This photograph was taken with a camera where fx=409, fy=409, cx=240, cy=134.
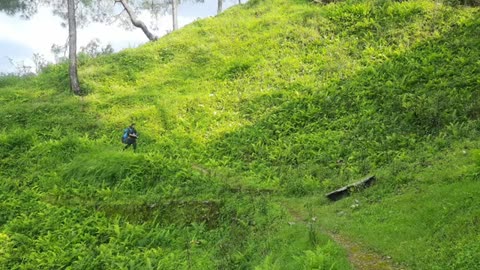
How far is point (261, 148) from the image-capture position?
51.2 ft

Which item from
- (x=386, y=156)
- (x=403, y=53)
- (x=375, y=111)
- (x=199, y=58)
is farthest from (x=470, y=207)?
(x=199, y=58)

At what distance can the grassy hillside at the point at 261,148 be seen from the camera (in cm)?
934

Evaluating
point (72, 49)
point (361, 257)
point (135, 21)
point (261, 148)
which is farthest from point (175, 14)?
point (361, 257)

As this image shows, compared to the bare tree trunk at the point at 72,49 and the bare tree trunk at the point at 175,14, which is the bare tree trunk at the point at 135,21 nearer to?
the bare tree trunk at the point at 175,14

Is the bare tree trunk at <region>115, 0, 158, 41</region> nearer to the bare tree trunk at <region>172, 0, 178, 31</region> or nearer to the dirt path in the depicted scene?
the bare tree trunk at <region>172, 0, 178, 31</region>

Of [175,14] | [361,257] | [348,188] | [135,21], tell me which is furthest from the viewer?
[175,14]

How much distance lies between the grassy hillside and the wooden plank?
399 mm

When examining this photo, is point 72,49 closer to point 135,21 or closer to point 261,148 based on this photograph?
A: point 135,21

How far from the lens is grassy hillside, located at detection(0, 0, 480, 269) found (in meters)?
9.34

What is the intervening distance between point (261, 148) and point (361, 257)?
8039 mm

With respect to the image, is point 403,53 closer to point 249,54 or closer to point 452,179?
point 249,54

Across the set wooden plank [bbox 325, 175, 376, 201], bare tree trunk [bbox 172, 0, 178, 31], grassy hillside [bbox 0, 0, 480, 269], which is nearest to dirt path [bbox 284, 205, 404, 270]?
grassy hillside [bbox 0, 0, 480, 269]

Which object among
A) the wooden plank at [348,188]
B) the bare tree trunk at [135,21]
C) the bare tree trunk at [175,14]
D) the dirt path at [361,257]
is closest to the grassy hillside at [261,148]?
the dirt path at [361,257]

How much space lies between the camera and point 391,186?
11.0 m
